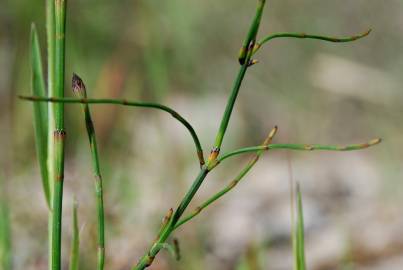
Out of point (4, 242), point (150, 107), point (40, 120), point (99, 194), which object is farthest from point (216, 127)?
point (150, 107)

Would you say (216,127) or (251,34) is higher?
(216,127)

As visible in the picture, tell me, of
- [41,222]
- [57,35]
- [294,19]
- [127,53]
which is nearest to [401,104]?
[294,19]

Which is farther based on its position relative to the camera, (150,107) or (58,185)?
(58,185)

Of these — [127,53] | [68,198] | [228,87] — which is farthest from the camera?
[228,87]

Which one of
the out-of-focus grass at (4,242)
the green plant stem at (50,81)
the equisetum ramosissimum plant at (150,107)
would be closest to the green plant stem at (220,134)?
the equisetum ramosissimum plant at (150,107)

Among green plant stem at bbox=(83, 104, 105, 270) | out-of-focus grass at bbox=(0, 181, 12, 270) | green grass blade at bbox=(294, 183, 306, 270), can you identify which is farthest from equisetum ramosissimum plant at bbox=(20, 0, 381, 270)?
out-of-focus grass at bbox=(0, 181, 12, 270)

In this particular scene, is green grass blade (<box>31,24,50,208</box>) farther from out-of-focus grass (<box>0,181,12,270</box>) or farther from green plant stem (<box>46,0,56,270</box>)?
out-of-focus grass (<box>0,181,12,270</box>)

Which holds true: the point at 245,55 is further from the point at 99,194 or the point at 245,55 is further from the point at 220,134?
the point at 99,194

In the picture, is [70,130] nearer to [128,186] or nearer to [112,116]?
[112,116]
